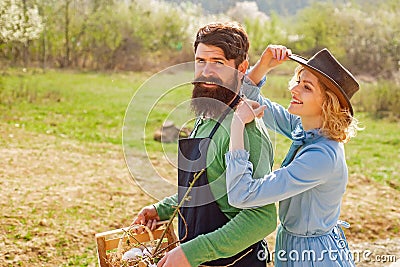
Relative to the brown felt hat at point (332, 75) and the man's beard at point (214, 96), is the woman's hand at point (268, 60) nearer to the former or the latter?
the brown felt hat at point (332, 75)

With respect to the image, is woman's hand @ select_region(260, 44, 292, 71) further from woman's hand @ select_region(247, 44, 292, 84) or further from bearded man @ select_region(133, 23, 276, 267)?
bearded man @ select_region(133, 23, 276, 267)

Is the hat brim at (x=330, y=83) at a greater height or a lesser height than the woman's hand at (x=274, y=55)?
lesser

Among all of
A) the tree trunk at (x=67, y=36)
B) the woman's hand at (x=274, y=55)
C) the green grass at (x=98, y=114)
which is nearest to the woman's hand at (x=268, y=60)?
the woman's hand at (x=274, y=55)

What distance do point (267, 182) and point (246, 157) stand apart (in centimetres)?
13

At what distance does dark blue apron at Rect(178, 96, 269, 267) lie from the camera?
6.71ft

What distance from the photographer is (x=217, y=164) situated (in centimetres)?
204

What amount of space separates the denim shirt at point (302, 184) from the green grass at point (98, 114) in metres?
3.30

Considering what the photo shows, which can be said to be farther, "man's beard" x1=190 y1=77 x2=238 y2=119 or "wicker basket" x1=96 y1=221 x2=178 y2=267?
"wicker basket" x1=96 y1=221 x2=178 y2=267

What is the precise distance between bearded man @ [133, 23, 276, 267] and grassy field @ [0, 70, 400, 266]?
17 centimetres

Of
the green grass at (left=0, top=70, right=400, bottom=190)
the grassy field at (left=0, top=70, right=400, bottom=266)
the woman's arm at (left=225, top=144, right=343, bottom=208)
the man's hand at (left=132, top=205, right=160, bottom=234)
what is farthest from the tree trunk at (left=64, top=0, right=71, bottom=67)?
the woman's arm at (left=225, top=144, right=343, bottom=208)

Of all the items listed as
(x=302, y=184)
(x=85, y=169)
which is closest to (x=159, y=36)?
(x=85, y=169)

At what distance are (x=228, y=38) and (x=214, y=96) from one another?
0.69 feet

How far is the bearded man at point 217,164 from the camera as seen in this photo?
1.95 m

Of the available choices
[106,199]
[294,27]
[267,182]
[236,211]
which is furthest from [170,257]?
[294,27]
